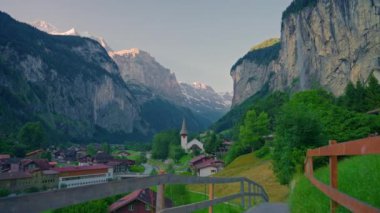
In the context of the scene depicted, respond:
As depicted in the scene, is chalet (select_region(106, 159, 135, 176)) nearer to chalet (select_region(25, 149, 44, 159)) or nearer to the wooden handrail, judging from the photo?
chalet (select_region(25, 149, 44, 159))

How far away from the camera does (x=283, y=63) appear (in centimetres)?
14725

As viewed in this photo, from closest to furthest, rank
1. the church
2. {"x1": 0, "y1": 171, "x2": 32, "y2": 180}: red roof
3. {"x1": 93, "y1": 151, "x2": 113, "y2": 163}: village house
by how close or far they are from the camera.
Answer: {"x1": 0, "y1": 171, "x2": 32, "y2": 180}: red roof, {"x1": 93, "y1": 151, "x2": 113, "y2": 163}: village house, the church

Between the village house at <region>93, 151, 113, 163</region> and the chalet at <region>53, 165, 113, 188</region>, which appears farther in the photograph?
the village house at <region>93, 151, 113, 163</region>

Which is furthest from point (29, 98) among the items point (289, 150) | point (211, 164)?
point (289, 150)

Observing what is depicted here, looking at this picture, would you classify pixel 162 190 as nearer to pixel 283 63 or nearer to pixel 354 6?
pixel 354 6

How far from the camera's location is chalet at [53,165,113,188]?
78.5m

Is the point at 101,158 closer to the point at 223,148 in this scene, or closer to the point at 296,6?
the point at 223,148

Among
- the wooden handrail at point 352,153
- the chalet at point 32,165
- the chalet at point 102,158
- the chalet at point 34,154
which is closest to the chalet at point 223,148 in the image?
the chalet at point 102,158

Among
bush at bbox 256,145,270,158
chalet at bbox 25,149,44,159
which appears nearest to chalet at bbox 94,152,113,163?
chalet at bbox 25,149,44,159

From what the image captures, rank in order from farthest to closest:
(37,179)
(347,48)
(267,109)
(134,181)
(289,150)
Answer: (267,109)
(347,48)
(37,179)
(289,150)
(134,181)

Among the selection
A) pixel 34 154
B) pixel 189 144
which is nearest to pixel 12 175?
pixel 34 154

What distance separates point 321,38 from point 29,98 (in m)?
132

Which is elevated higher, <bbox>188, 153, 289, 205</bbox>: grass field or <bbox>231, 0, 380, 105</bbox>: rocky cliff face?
<bbox>231, 0, 380, 105</bbox>: rocky cliff face

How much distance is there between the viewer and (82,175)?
84188mm
